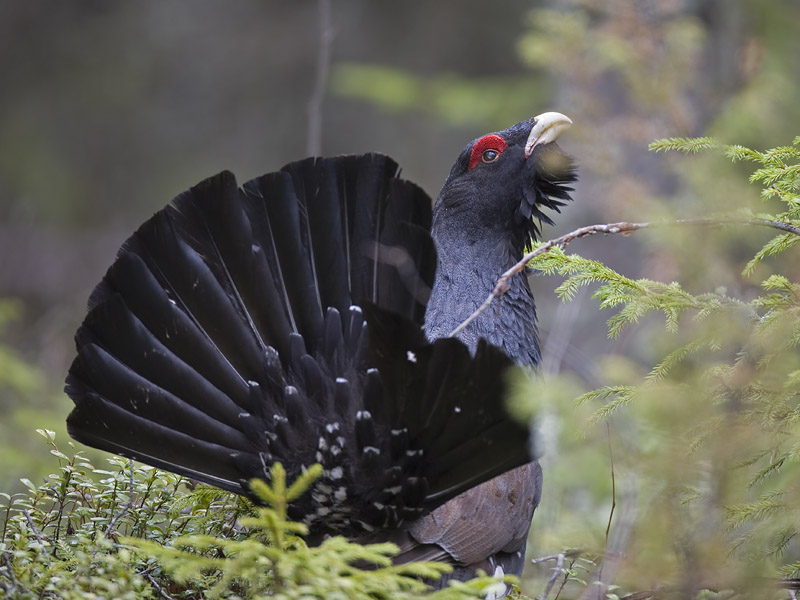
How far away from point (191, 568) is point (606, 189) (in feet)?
23.3

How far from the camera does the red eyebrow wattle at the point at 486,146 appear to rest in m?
4.61

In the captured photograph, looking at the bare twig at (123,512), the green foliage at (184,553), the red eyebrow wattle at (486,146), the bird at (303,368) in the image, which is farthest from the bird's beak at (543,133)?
the bare twig at (123,512)

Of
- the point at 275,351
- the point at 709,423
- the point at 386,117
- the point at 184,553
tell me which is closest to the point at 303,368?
the point at 275,351

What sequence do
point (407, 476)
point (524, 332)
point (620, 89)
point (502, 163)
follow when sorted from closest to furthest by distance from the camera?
point (407, 476), point (524, 332), point (502, 163), point (620, 89)

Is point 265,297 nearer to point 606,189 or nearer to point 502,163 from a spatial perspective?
point 502,163

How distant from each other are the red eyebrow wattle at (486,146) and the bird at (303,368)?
0.89 m

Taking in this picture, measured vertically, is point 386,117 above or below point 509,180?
above

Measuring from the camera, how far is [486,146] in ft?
15.1

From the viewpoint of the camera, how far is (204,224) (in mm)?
3639

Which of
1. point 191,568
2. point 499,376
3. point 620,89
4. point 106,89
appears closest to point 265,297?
point 499,376

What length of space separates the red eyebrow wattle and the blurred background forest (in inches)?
42.4

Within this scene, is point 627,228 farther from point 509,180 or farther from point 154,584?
point 154,584

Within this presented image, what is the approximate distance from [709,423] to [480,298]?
159 cm

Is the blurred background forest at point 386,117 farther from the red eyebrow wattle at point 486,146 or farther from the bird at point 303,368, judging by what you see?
the red eyebrow wattle at point 486,146
